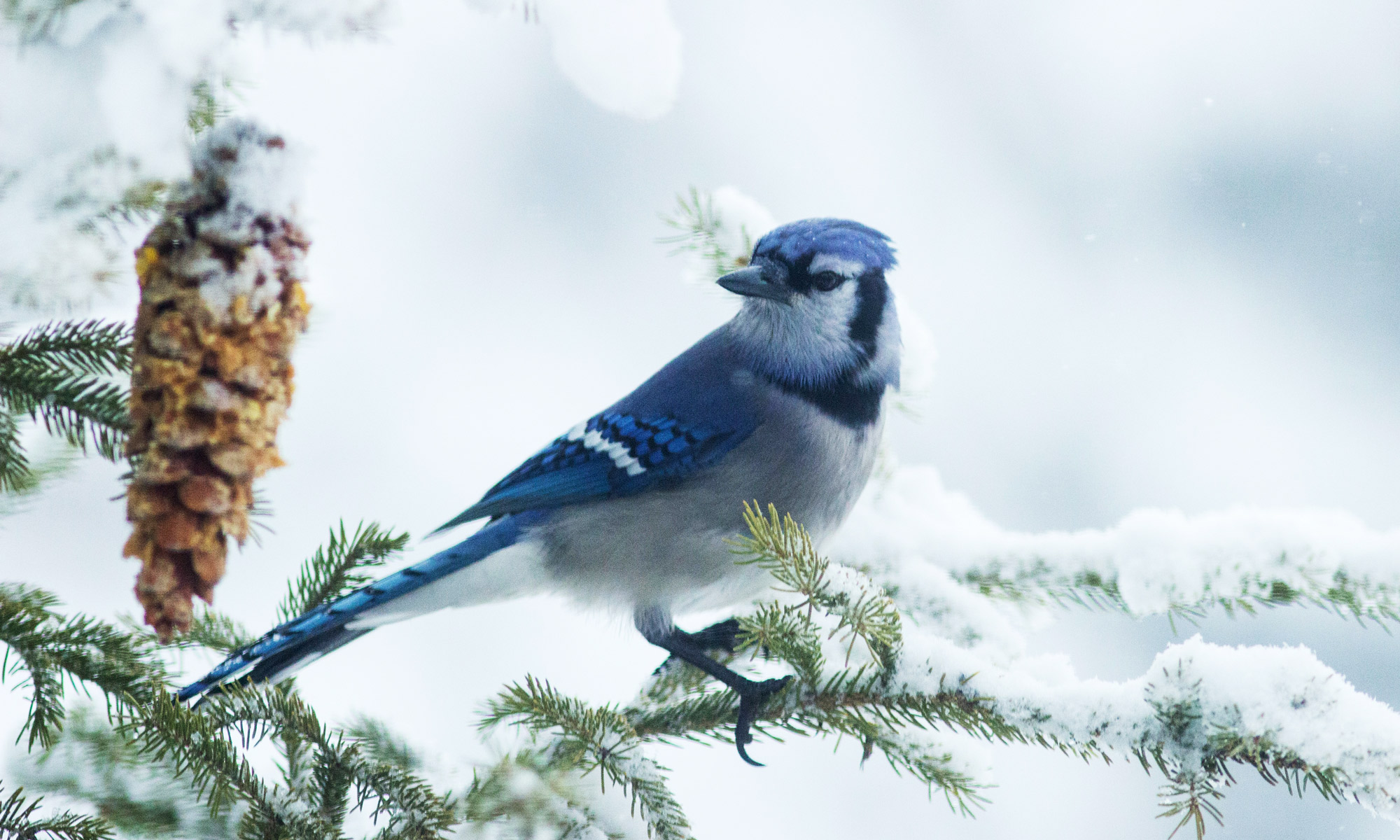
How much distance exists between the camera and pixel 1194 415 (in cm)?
354

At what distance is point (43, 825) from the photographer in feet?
3.48

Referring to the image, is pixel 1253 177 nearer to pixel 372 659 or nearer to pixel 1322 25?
pixel 1322 25

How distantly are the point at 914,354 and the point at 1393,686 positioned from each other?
2082 mm

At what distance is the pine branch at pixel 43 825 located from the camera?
3.43ft

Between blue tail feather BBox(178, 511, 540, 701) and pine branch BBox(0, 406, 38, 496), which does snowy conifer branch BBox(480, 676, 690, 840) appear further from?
pine branch BBox(0, 406, 38, 496)

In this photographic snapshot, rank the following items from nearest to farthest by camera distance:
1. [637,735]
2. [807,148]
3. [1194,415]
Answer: [637,735] < [1194,415] < [807,148]

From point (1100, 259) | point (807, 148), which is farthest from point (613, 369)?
point (1100, 259)

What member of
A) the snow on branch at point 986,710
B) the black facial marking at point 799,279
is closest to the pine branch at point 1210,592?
the snow on branch at point 986,710

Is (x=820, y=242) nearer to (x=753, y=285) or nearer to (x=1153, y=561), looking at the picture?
(x=753, y=285)

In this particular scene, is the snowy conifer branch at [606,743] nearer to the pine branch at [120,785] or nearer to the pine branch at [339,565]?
the pine branch at [339,565]

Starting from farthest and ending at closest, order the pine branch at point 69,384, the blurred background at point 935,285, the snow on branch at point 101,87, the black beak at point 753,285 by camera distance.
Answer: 1. the blurred background at point 935,285
2. the black beak at point 753,285
3. the pine branch at point 69,384
4. the snow on branch at point 101,87

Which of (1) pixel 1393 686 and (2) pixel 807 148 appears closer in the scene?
(1) pixel 1393 686

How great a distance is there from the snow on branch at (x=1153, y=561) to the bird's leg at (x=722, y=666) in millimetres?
242

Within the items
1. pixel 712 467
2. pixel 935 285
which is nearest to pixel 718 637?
pixel 712 467
